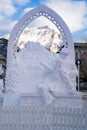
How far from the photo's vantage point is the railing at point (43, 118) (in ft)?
31.4

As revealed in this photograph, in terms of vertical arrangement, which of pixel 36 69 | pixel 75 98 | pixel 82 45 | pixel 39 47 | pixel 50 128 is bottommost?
pixel 50 128

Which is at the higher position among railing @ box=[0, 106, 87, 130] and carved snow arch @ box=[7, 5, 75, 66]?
carved snow arch @ box=[7, 5, 75, 66]

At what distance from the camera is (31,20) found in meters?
13.8

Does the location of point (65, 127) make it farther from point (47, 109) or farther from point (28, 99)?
point (28, 99)

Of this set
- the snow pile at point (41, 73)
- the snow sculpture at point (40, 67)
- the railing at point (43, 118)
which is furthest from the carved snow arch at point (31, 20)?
the railing at point (43, 118)

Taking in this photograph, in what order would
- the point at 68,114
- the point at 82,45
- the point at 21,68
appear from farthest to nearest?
1. the point at 82,45
2. the point at 21,68
3. the point at 68,114

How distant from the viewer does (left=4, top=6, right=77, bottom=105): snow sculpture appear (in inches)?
474

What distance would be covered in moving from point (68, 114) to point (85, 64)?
3509 centimetres

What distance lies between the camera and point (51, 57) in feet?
44.4

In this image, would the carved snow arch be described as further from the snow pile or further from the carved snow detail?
the snow pile

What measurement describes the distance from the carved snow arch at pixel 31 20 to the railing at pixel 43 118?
12.4 ft

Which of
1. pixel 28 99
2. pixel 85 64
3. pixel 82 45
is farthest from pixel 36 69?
pixel 82 45

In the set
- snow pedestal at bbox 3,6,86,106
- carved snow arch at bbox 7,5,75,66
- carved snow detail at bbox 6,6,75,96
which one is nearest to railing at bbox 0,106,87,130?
snow pedestal at bbox 3,6,86,106

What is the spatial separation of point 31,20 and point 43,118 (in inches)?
206
